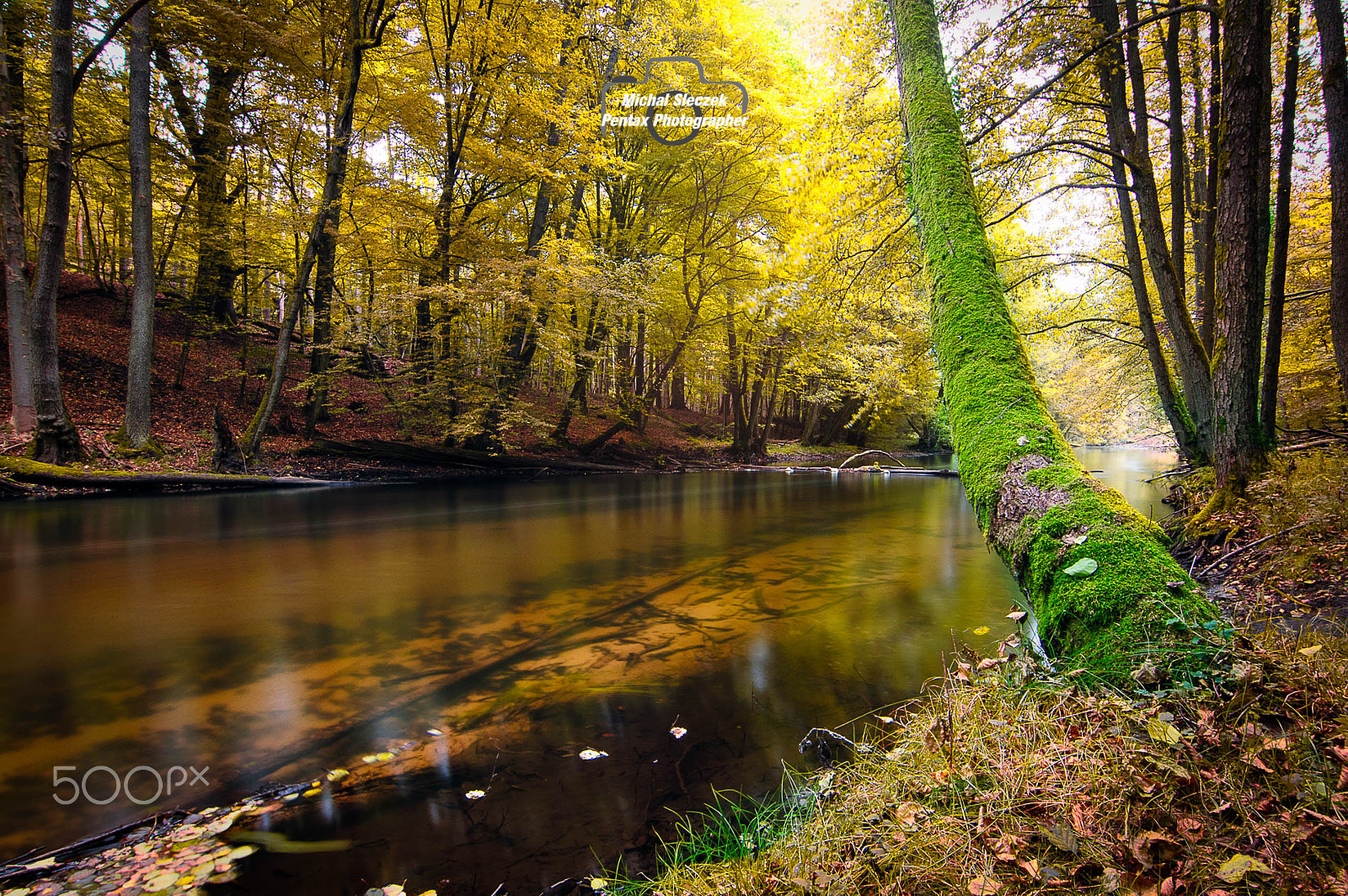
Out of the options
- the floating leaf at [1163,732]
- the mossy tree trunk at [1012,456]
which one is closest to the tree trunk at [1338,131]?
the mossy tree trunk at [1012,456]

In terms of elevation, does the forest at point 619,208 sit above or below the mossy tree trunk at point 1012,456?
above

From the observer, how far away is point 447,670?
12.0ft

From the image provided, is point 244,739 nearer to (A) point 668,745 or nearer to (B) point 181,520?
(A) point 668,745

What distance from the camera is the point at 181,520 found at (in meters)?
8.20

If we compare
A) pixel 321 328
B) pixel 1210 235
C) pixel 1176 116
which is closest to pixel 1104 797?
pixel 1210 235

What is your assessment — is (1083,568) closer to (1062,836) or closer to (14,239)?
(1062,836)

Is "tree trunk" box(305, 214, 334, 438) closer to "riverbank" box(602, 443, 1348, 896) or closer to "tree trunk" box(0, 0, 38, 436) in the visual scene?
"tree trunk" box(0, 0, 38, 436)

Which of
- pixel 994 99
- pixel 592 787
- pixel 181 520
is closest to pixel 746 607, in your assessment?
pixel 592 787

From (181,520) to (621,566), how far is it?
22.5 ft

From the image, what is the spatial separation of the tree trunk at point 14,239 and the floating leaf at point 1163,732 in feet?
47.2

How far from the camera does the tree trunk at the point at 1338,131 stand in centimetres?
407

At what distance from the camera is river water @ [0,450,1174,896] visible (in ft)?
7.20

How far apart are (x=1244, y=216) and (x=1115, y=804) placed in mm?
5145

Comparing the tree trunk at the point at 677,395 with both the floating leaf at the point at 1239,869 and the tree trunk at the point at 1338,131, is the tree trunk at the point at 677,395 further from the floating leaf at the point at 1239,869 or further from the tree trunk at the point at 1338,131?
the floating leaf at the point at 1239,869
